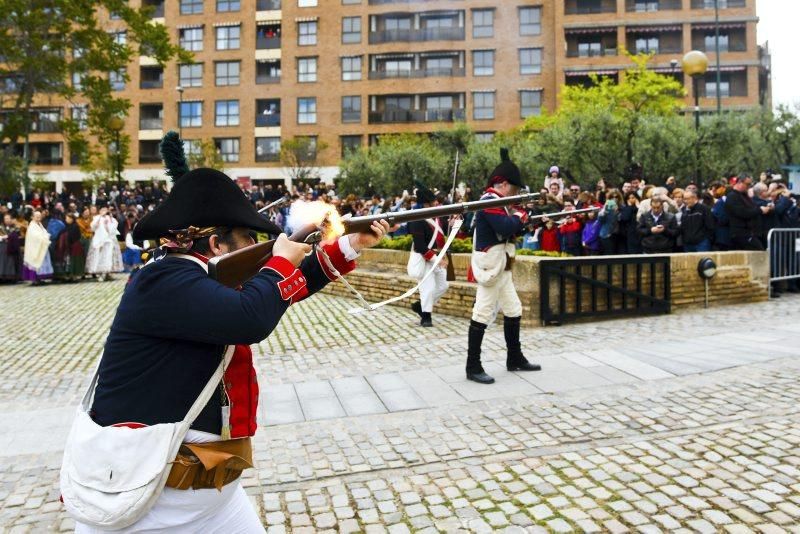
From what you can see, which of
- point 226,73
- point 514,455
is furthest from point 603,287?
point 226,73

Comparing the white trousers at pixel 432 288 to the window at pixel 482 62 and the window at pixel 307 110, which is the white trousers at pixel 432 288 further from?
the window at pixel 307 110

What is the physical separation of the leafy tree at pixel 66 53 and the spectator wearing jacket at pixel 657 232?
61.2 ft

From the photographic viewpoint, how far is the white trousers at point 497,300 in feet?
23.2

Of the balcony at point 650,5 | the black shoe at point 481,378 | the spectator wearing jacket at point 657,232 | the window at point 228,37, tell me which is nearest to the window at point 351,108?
the window at point 228,37

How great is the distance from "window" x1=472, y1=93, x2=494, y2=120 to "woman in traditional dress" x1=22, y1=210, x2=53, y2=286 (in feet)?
128

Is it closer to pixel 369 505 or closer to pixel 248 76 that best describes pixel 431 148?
pixel 248 76

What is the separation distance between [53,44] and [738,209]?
20960mm

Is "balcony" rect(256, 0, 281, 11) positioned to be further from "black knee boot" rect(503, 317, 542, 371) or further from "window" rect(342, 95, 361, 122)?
"black knee boot" rect(503, 317, 542, 371)

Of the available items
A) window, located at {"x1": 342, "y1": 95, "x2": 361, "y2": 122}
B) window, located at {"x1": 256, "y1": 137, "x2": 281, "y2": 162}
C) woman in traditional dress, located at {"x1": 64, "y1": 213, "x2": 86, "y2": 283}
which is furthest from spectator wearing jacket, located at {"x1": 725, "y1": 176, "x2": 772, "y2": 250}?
window, located at {"x1": 256, "y1": 137, "x2": 281, "y2": 162}

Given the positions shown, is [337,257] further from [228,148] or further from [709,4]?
[709,4]

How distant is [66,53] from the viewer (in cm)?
2428

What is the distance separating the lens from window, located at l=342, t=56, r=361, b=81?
54.1 metres

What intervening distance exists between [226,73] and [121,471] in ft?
187

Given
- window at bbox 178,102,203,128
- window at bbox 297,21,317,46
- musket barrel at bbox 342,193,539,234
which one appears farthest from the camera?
window at bbox 178,102,203,128
